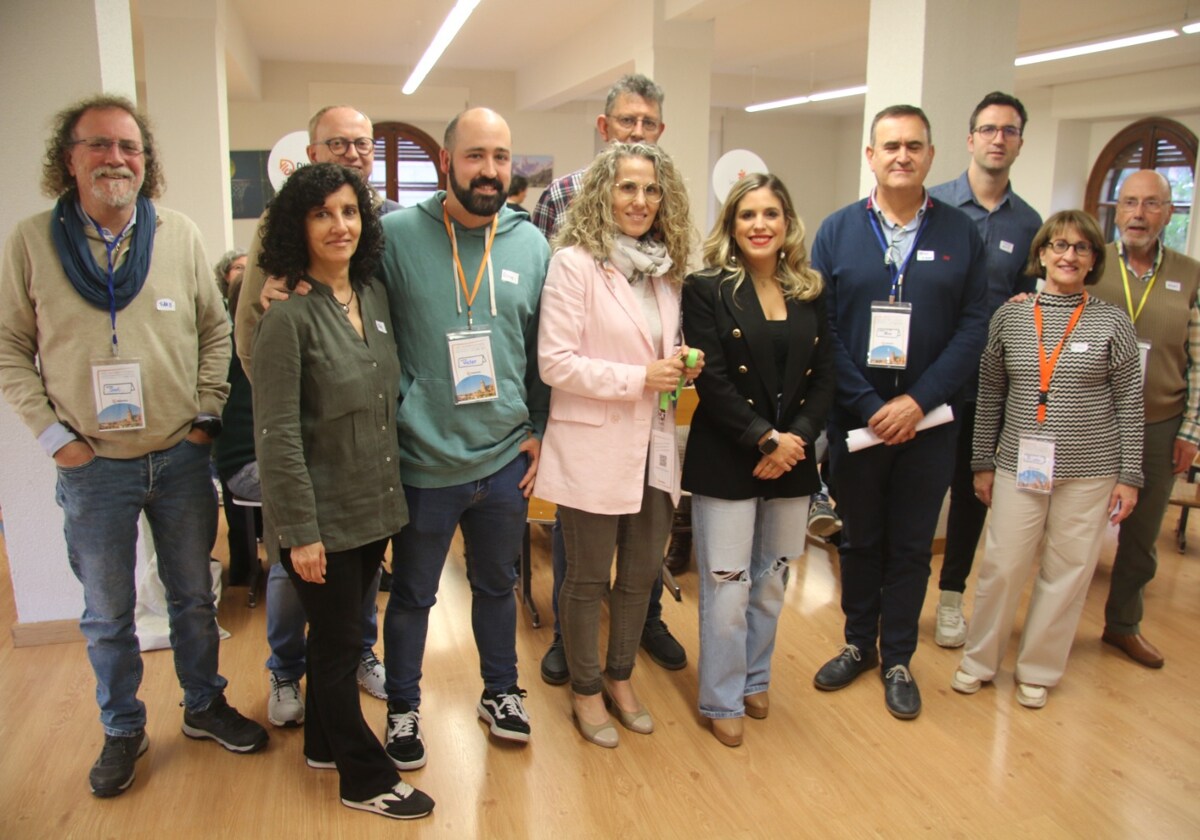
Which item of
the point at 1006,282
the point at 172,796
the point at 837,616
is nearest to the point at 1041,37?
the point at 1006,282

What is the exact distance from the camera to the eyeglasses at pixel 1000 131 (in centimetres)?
314

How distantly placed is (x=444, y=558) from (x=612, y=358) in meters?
0.72

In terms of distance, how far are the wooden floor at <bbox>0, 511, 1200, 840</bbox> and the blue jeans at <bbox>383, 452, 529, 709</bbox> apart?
1.12 feet

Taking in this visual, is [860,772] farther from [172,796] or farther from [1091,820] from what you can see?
[172,796]

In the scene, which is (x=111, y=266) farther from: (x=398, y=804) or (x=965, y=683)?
(x=965, y=683)

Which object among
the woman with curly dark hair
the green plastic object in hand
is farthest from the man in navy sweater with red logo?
the woman with curly dark hair

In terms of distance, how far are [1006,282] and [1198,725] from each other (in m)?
1.62

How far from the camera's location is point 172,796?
7.54 ft

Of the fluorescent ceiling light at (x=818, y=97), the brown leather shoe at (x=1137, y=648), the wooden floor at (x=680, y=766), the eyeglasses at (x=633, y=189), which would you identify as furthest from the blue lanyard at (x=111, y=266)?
the fluorescent ceiling light at (x=818, y=97)

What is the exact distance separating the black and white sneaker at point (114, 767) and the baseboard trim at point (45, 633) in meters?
1.01

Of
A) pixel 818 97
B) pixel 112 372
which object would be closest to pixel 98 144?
pixel 112 372

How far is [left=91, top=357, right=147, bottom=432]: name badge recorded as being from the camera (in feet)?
7.16

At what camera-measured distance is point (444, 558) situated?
2334mm

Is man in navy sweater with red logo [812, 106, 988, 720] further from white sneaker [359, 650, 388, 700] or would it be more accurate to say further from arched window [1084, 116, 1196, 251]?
arched window [1084, 116, 1196, 251]
